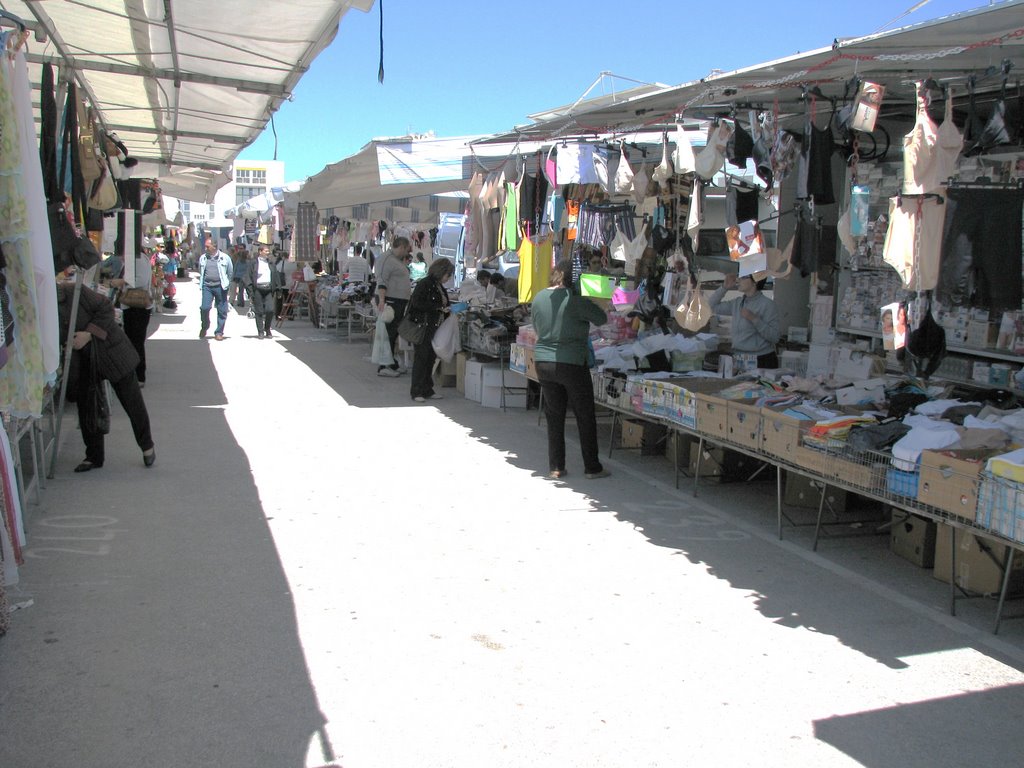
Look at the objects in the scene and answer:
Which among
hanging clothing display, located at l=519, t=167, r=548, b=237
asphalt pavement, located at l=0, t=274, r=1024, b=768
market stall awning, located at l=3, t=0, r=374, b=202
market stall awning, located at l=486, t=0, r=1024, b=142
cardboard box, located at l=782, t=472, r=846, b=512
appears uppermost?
market stall awning, located at l=3, t=0, r=374, b=202

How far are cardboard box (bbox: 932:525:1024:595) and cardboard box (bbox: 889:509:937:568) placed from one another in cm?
21

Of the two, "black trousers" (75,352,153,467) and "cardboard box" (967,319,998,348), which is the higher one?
"cardboard box" (967,319,998,348)

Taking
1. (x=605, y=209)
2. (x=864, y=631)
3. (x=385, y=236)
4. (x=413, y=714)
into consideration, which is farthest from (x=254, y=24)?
(x=385, y=236)

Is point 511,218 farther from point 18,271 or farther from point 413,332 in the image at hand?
point 18,271

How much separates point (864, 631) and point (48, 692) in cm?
365

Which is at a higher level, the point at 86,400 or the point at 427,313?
the point at 427,313

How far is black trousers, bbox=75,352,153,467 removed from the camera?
6941mm

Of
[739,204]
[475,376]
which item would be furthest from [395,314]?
[739,204]

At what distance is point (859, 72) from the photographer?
5.93 m

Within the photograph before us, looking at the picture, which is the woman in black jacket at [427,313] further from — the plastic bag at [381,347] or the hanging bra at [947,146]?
the hanging bra at [947,146]

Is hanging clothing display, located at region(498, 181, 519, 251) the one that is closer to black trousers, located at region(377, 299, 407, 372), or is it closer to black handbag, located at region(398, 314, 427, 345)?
black handbag, located at region(398, 314, 427, 345)

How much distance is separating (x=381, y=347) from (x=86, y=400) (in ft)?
20.0

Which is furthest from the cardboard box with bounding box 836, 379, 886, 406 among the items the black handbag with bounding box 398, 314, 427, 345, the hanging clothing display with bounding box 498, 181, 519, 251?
the black handbag with bounding box 398, 314, 427, 345

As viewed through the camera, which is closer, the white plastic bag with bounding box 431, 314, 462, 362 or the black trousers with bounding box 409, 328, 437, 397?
the black trousers with bounding box 409, 328, 437, 397
